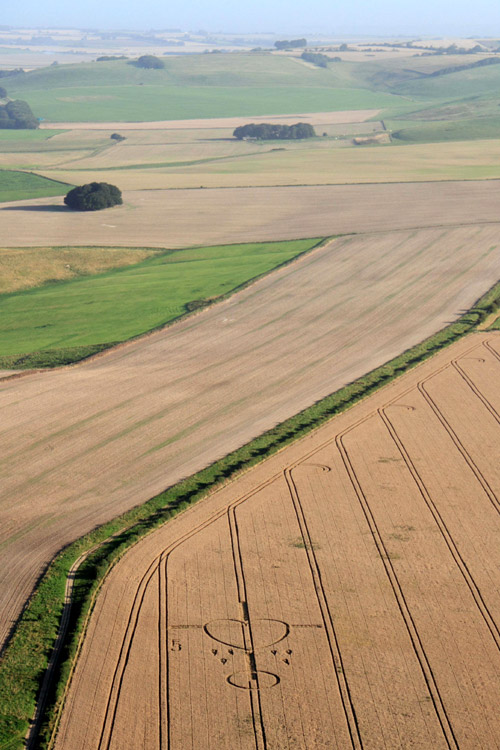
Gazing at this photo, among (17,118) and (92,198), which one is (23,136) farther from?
(92,198)

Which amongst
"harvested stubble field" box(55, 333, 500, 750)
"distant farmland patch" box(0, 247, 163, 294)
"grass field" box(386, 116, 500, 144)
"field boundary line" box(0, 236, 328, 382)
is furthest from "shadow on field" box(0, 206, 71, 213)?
"grass field" box(386, 116, 500, 144)

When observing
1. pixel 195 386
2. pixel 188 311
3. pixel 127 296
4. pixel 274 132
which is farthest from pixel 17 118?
pixel 195 386

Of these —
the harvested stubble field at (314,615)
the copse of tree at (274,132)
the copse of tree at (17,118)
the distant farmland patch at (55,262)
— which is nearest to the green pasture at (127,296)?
the distant farmland patch at (55,262)

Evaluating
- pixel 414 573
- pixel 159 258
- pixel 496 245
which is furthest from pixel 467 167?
pixel 414 573

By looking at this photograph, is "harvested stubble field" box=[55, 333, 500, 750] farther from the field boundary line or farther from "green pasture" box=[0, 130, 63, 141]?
"green pasture" box=[0, 130, 63, 141]

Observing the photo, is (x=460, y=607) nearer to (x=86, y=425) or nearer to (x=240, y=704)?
(x=240, y=704)
